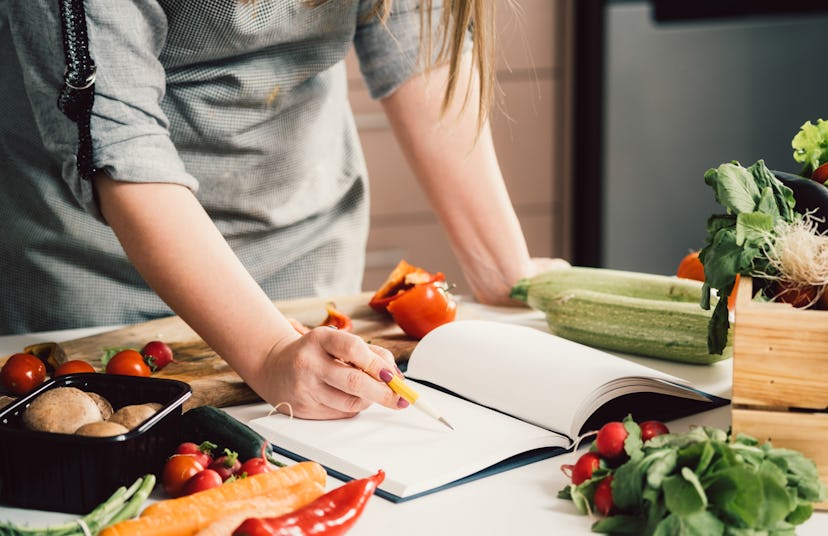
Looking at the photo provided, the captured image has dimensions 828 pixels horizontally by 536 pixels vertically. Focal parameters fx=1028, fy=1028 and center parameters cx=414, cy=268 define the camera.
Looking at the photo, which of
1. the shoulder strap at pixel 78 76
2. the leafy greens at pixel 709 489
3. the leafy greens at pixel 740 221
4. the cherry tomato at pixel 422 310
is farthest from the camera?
the cherry tomato at pixel 422 310

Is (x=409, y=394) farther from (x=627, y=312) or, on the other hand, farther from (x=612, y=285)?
(x=612, y=285)

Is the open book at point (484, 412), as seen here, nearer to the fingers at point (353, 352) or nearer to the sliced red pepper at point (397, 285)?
the fingers at point (353, 352)

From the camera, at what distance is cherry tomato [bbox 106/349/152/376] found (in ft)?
4.39

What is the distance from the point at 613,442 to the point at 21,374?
767mm

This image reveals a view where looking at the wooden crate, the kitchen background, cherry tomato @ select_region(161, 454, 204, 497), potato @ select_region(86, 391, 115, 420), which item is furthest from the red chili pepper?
the kitchen background

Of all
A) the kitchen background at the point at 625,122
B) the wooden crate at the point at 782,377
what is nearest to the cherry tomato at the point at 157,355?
the wooden crate at the point at 782,377

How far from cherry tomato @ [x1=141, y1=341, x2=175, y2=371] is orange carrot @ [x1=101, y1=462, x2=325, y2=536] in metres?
0.49

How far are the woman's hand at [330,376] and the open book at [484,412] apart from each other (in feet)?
0.07

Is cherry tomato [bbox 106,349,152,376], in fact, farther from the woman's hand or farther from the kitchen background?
the kitchen background

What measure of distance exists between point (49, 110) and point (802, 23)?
272cm

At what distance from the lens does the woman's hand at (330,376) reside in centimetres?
113

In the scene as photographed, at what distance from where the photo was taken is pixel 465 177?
5.86 feet

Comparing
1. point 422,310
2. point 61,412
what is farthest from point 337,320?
point 61,412

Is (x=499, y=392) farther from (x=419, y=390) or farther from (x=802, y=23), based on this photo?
(x=802, y=23)
